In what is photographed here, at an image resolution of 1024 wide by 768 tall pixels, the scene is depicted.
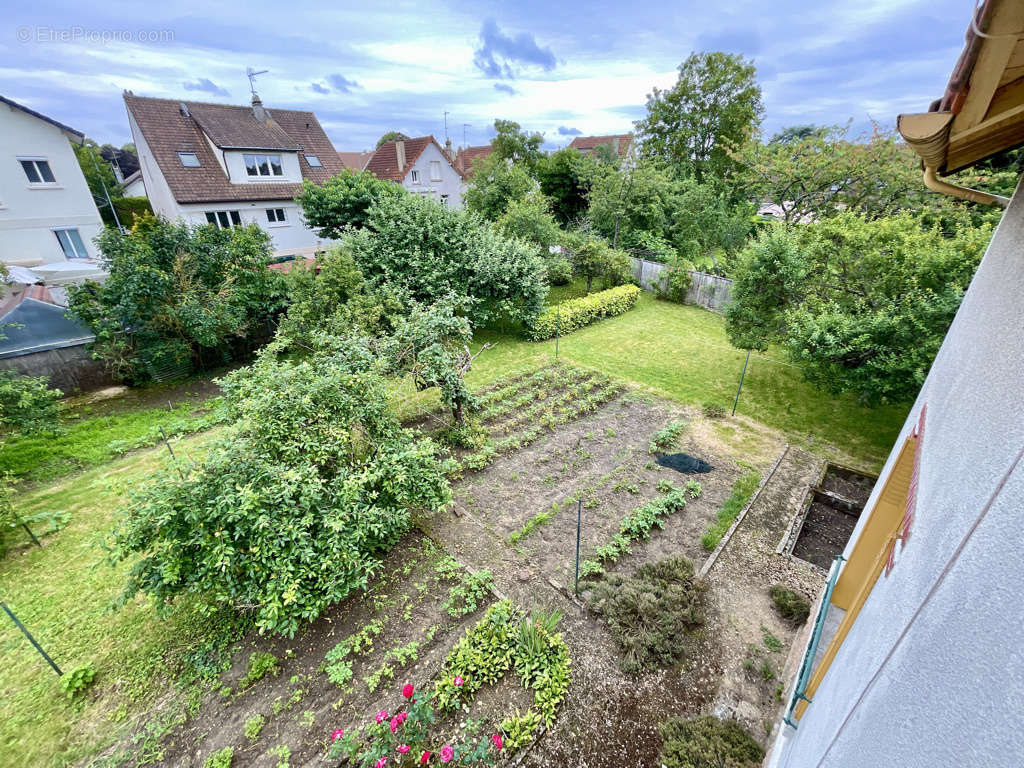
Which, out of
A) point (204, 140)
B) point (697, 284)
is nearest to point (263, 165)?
point (204, 140)

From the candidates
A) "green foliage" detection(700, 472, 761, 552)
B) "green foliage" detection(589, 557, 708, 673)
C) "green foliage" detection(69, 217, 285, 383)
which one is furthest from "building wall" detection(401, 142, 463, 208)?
"green foliage" detection(589, 557, 708, 673)

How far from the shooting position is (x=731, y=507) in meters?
7.10

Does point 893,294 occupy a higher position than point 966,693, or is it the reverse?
point 966,693

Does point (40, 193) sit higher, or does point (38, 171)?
point (38, 171)

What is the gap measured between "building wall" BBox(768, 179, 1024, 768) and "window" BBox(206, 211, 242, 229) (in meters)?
24.8

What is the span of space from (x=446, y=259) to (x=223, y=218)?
14.0 meters

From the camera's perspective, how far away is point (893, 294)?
7.95 metres

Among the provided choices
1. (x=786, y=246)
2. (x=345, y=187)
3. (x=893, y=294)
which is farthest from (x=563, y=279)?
(x=893, y=294)

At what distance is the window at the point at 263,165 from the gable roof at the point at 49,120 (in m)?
5.80

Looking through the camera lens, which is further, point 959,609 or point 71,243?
point 71,243

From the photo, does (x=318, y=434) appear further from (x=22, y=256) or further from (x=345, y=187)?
(x=22, y=256)

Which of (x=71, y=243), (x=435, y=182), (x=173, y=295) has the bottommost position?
(x=173, y=295)

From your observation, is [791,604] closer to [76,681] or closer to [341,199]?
[76,681]

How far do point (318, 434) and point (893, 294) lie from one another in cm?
1066
